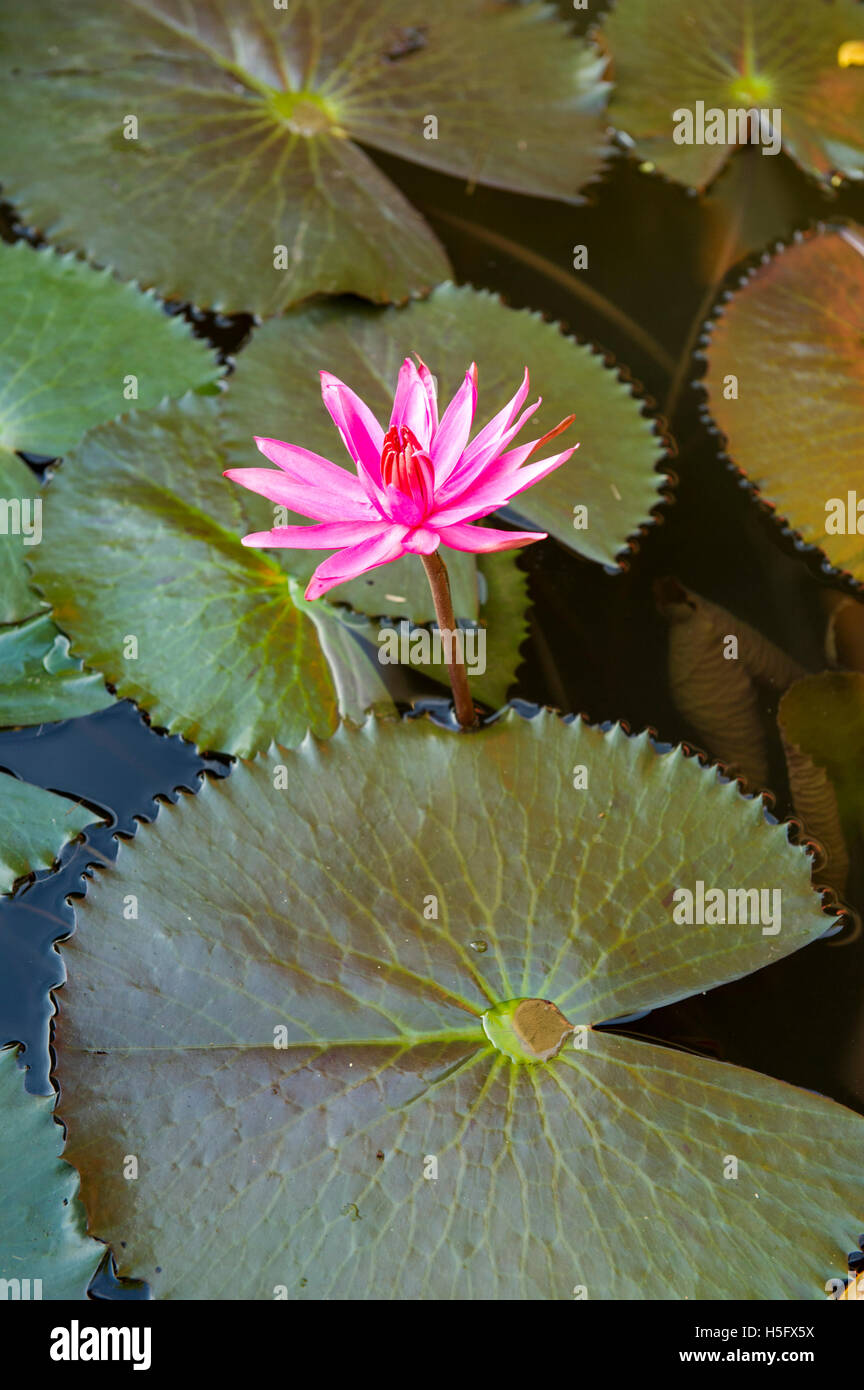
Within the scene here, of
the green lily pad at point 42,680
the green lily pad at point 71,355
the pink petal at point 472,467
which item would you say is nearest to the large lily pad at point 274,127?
the green lily pad at point 71,355

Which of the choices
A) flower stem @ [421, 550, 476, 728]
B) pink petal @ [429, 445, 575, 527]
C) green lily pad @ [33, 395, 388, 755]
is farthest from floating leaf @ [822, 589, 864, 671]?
pink petal @ [429, 445, 575, 527]

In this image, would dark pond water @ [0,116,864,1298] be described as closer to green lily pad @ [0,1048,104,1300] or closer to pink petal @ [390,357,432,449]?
green lily pad @ [0,1048,104,1300]

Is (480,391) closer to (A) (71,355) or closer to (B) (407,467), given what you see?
(A) (71,355)

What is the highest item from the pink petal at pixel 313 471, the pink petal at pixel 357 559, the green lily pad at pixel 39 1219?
the pink petal at pixel 313 471

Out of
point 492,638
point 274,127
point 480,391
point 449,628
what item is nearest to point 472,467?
point 449,628

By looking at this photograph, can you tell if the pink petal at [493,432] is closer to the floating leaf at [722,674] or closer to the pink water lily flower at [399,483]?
the pink water lily flower at [399,483]

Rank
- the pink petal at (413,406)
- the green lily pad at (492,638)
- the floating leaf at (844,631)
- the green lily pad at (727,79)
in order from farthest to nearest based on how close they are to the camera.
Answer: the green lily pad at (727,79) < the floating leaf at (844,631) < the green lily pad at (492,638) < the pink petal at (413,406)

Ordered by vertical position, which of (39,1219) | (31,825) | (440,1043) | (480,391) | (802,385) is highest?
(802,385)
